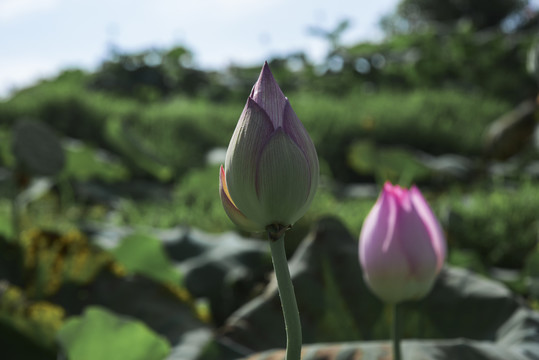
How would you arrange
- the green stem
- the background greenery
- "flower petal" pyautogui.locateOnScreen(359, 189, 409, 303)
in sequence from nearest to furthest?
the green stem
"flower petal" pyautogui.locateOnScreen(359, 189, 409, 303)
the background greenery

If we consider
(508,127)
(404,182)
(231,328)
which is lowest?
(404,182)

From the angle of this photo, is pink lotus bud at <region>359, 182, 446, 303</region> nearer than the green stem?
No

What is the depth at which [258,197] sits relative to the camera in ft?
0.86

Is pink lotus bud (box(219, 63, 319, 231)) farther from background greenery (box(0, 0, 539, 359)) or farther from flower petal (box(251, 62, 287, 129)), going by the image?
background greenery (box(0, 0, 539, 359))

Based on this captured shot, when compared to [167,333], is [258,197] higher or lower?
higher

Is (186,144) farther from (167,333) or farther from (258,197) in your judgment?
(258,197)

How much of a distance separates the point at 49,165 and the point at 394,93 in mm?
6816

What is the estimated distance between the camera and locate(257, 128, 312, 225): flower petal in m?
0.26

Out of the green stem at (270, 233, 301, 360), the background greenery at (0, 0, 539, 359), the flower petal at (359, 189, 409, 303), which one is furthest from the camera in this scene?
the background greenery at (0, 0, 539, 359)

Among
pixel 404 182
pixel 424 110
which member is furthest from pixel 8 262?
pixel 424 110

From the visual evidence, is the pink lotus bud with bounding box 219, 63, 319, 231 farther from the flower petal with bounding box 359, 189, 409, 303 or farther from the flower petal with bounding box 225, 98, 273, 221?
the flower petal with bounding box 359, 189, 409, 303

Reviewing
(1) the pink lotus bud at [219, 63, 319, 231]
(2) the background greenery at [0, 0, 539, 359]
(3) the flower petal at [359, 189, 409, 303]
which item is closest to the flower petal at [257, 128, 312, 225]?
(1) the pink lotus bud at [219, 63, 319, 231]

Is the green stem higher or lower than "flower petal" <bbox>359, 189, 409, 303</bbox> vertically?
higher

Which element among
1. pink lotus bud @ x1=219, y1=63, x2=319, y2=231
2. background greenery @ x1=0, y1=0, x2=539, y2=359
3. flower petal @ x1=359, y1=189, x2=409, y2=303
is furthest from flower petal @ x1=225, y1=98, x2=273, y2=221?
background greenery @ x1=0, y1=0, x2=539, y2=359
